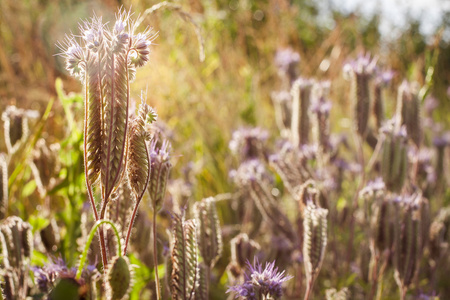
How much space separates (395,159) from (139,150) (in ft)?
3.92

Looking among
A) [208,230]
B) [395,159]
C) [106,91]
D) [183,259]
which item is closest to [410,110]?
[395,159]

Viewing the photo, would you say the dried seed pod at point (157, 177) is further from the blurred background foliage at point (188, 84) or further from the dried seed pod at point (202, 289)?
the blurred background foliage at point (188, 84)

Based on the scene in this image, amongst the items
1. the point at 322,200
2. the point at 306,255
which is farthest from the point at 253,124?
the point at 306,255

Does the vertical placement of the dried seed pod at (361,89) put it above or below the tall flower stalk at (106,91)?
above

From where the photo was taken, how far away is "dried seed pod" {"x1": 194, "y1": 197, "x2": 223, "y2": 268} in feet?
4.38

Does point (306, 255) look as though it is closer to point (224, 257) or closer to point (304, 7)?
point (224, 257)

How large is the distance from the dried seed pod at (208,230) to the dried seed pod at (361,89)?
98 centimetres

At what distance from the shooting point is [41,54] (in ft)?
15.0

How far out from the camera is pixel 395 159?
1802mm

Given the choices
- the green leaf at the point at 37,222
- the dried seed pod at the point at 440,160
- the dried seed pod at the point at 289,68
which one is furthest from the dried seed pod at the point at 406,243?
the dried seed pod at the point at 289,68

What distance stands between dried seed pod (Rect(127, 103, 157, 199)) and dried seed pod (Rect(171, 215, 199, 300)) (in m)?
0.15

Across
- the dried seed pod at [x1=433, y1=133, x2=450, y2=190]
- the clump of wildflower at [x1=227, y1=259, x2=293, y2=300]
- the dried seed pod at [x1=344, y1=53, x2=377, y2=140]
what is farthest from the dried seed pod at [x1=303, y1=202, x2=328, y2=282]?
the dried seed pod at [x1=433, y1=133, x2=450, y2=190]

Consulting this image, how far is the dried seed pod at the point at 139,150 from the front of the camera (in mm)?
927

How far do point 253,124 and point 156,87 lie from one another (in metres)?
0.78
